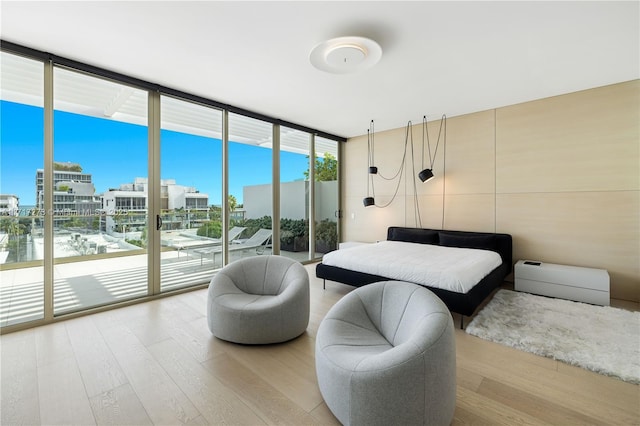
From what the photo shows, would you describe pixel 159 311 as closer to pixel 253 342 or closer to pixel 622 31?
pixel 253 342

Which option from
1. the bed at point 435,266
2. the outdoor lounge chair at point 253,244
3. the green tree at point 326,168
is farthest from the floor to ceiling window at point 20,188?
the green tree at point 326,168

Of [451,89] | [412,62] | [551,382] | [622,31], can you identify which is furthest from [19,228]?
[622,31]

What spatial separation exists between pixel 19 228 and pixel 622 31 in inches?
240

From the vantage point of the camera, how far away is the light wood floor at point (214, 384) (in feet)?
5.62

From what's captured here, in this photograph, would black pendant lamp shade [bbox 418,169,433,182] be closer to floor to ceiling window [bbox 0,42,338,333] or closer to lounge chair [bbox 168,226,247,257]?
floor to ceiling window [bbox 0,42,338,333]

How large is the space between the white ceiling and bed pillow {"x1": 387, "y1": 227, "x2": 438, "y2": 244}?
2304 millimetres

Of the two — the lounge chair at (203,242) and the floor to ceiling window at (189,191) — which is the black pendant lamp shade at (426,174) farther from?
the floor to ceiling window at (189,191)

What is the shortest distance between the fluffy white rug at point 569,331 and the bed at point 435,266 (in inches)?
9.8

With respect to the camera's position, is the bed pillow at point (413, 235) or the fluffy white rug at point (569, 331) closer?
the fluffy white rug at point (569, 331)

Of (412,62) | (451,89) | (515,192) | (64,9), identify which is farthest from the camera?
(515,192)

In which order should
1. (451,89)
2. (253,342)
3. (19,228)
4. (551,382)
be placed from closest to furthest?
(551,382) → (253,342) → (19,228) → (451,89)

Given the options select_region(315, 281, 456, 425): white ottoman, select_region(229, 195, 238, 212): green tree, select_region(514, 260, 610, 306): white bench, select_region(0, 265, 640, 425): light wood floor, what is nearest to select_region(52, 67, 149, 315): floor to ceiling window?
select_region(0, 265, 640, 425): light wood floor

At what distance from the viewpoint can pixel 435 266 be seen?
3.28m

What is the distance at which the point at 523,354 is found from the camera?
2.40m
